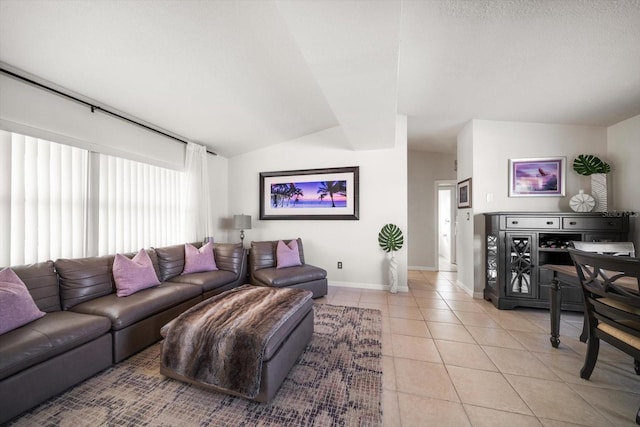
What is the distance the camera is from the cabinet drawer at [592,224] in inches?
105

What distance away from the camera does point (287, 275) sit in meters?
3.26

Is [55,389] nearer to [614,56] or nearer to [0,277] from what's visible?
[0,277]

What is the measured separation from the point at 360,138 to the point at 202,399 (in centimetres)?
331

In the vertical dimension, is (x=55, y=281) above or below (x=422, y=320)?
above

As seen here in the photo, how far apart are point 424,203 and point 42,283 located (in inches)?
233

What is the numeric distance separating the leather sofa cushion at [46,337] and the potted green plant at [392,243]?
11.1ft

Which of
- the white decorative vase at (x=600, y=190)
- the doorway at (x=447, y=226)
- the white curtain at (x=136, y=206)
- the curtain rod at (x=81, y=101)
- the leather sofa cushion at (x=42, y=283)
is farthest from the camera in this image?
the doorway at (x=447, y=226)

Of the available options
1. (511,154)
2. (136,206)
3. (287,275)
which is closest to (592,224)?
(511,154)

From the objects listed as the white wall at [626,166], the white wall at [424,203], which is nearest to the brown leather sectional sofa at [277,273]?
the white wall at [424,203]

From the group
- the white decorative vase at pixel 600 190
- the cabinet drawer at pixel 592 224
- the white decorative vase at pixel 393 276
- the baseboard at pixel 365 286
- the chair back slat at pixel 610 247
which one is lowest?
the baseboard at pixel 365 286

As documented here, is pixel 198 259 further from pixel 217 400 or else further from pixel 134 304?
pixel 217 400

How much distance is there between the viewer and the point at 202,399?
1.51 m

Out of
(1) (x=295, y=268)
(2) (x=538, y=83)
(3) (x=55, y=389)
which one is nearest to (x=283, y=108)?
(1) (x=295, y=268)

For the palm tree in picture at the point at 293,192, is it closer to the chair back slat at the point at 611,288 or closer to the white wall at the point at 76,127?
the white wall at the point at 76,127
